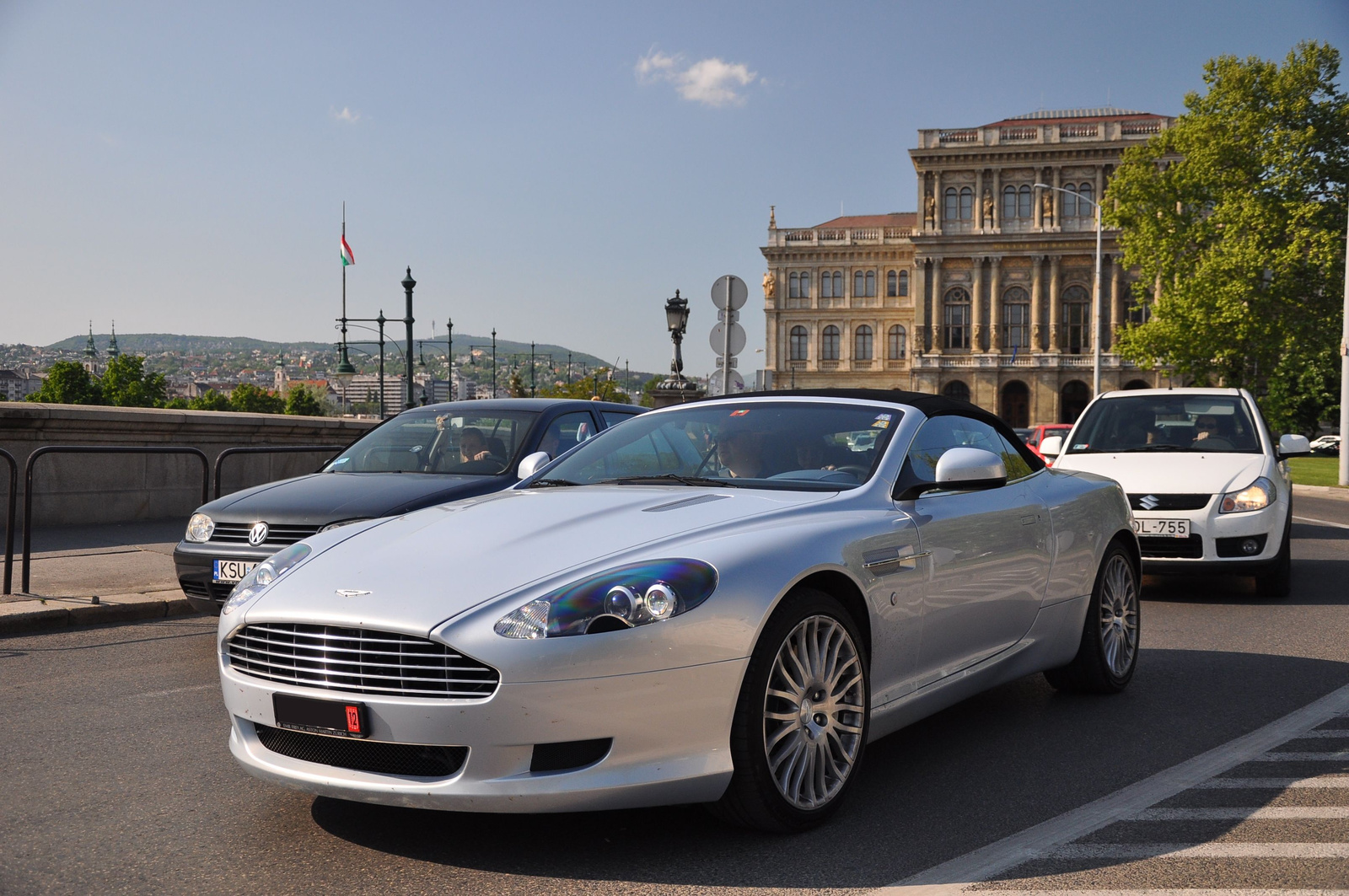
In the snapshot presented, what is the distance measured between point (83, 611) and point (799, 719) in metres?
5.86

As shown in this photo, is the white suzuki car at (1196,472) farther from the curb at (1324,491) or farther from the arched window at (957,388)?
the arched window at (957,388)

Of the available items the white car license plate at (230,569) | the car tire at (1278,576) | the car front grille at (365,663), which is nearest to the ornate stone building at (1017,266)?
the car tire at (1278,576)

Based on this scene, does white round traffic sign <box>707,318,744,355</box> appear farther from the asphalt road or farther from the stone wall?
the asphalt road

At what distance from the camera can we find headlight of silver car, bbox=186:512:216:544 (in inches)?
275

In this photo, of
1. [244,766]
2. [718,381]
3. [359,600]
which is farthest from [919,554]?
[718,381]

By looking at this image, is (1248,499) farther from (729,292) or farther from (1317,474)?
(1317,474)

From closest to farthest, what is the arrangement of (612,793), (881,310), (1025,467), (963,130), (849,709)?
1. (612,793)
2. (849,709)
3. (1025,467)
4. (963,130)
5. (881,310)

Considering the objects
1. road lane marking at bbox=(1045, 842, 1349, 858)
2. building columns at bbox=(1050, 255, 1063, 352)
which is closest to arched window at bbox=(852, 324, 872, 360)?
building columns at bbox=(1050, 255, 1063, 352)

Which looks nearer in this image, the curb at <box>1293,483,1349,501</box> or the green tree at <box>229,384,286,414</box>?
the curb at <box>1293,483,1349,501</box>

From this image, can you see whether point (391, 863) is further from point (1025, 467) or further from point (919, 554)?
point (1025, 467)

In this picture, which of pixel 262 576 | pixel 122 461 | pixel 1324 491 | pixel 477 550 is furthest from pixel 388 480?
pixel 1324 491

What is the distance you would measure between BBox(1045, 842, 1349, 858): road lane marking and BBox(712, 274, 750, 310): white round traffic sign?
37.1 ft

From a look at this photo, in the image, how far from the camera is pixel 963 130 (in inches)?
3457

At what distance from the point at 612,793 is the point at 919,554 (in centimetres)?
156
